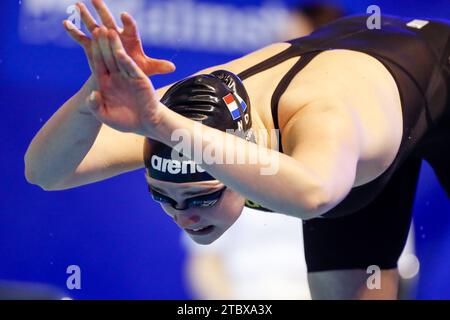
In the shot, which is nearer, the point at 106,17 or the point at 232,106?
the point at 106,17

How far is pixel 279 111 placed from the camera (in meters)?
1.57

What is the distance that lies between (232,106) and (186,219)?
0.27 meters

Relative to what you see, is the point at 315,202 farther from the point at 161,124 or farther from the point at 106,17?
the point at 106,17

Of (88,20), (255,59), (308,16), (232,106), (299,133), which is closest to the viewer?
(88,20)

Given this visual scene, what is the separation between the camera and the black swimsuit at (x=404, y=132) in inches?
70.6

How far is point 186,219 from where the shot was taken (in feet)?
5.41

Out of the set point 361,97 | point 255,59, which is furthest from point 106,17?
point 255,59

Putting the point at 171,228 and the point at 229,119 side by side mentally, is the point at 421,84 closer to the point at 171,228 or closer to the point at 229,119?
the point at 229,119

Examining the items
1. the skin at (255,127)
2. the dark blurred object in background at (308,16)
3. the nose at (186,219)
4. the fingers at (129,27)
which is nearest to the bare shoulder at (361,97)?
the skin at (255,127)

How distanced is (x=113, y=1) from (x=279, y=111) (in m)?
1.20

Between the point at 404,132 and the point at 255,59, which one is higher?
the point at 255,59

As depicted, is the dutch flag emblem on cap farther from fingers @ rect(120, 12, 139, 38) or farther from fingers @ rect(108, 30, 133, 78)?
fingers @ rect(108, 30, 133, 78)

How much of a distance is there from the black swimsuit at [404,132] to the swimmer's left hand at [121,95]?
0.47 m

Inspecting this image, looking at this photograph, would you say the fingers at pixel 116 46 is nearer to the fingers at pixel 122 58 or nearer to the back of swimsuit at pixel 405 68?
the fingers at pixel 122 58
